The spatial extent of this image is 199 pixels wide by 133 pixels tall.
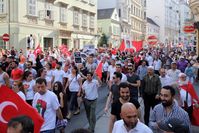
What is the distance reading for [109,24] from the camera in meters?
55.3

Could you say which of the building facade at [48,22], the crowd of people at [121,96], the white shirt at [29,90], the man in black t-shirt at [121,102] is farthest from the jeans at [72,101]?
the building facade at [48,22]

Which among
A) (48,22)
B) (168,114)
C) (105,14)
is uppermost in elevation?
(105,14)

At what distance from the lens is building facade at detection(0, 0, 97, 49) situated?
89.0 ft

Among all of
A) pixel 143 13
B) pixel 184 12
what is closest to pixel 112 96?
pixel 143 13

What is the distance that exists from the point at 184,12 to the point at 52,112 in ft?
399

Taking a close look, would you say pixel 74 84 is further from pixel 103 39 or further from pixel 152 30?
pixel 152 30

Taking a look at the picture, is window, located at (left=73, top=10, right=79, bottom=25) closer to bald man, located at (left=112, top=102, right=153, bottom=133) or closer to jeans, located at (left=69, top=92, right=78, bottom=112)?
jeans, located at (left=69, top=92, right=78, bottom=112)

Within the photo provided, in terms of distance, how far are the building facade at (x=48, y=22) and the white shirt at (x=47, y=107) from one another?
21.7 meters

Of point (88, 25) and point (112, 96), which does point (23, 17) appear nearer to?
point (88, 25)

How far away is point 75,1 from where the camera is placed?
37156 millimetres

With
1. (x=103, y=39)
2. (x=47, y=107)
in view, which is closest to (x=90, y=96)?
(x=47, y=107)

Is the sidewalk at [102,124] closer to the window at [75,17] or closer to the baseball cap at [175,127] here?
the baseball cap at [175,127]

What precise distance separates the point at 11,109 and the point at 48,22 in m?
26.9

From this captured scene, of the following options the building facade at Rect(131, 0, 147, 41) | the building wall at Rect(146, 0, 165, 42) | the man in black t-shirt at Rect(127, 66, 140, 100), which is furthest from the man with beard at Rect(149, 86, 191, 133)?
the building wall at Rect(146, 0, 165, 42)
